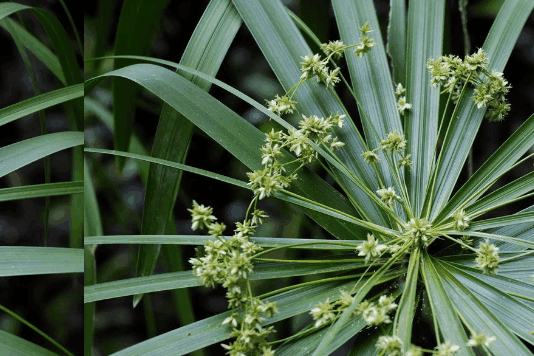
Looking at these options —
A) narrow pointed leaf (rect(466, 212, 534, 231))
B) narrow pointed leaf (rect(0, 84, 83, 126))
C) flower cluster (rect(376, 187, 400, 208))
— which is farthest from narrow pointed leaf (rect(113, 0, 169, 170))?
narrow pointed leaf (rect(466, 212, 534, 231))

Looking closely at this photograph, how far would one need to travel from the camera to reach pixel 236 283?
62 centimetres

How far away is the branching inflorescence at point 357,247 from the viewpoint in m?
0.59

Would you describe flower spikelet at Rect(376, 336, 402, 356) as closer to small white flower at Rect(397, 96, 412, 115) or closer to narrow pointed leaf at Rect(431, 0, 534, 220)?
narrow pointed leaf at Rect(431, 0, 534, 220)

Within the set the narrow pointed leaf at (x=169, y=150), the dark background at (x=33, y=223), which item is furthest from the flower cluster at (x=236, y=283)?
the dark background at (x=33, y=223)

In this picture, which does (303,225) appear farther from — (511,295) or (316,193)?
(511,295)

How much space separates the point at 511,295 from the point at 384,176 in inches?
9.2

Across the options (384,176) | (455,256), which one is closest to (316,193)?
(384,176)

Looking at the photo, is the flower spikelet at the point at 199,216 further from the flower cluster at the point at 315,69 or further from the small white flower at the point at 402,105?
the small white flower at the point at 402,105

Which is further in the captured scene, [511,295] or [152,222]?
[152,222]

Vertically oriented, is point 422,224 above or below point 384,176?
below

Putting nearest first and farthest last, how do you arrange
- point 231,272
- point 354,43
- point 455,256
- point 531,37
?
point 231,272, point 455,256, point 354,43, point 531,37

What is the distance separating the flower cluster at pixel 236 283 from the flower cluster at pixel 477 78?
0.37 metres

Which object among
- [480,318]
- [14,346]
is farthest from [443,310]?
[14,346]

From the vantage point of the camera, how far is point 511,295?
64cm
